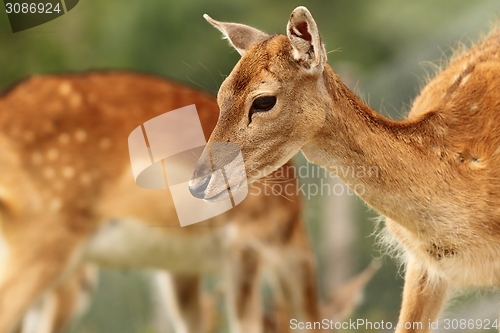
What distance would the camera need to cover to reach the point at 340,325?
186 inches

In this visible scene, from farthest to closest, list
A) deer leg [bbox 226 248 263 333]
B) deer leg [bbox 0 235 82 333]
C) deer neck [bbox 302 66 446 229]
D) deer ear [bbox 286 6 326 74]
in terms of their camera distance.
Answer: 1. deer leg [bbox 226 248 263 333]
2. deer leg [bbox 0 235 82 333]
3. deer neck [bbox 302 66 446 229]
4. deer ear [bbox 286 6 326 74]

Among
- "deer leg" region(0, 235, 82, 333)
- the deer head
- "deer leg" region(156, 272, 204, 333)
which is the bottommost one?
"deer leg" region(156, 272, 204, 333)

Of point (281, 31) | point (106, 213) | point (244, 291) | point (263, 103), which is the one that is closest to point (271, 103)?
point (263, 103)

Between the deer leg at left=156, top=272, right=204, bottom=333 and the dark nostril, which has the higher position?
the dark nostril

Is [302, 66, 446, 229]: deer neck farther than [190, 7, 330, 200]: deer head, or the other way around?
[302, 66, 446, 229]: deer neck

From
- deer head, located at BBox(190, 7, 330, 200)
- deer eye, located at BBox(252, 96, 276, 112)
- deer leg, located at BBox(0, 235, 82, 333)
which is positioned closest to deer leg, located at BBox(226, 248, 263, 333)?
deer leg, located at BBox(0, 235, 82, 333)

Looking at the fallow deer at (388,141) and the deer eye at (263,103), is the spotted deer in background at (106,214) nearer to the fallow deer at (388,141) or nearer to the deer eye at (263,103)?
the fallow deer at (388,141)

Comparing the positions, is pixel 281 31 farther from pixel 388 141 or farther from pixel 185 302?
pixel 388 141

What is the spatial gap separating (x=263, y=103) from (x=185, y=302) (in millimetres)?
2994

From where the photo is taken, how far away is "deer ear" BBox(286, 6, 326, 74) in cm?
216

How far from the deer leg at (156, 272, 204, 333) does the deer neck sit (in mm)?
2737

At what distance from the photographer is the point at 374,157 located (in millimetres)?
2418

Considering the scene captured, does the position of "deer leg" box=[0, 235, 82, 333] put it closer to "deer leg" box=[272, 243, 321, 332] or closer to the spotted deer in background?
the spotted deer in background

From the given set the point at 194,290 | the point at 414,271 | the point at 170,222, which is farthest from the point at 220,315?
the point at 414,271
